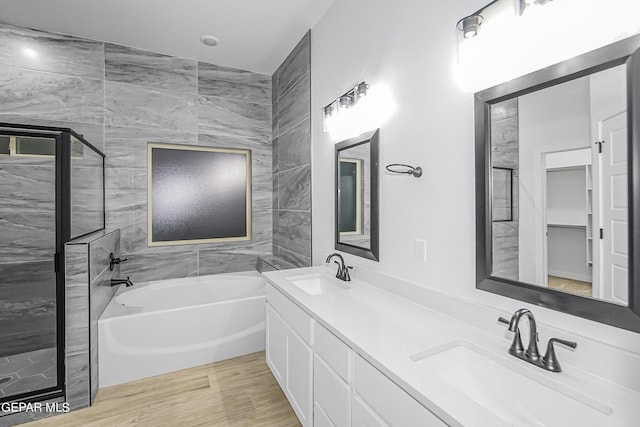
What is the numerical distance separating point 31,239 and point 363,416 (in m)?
3.00

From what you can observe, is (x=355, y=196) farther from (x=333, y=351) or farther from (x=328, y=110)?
(x=333, y=351)

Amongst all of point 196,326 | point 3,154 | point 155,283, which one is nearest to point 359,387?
point 196,326

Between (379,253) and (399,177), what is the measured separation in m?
0.49

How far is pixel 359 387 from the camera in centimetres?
113

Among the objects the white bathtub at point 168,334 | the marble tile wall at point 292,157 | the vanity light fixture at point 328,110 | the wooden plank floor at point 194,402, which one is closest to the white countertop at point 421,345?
the wooden plank floor at point 194,402

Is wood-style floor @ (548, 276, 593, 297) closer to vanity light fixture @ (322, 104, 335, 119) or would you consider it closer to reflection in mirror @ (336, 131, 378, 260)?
reflection in mirror @ (336, 131, 378, 260)

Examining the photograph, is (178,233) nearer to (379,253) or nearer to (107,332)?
(107,332)

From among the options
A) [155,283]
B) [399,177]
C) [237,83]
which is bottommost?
[155,283]

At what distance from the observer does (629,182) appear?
854 millimetres

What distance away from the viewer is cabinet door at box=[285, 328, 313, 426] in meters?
1.53

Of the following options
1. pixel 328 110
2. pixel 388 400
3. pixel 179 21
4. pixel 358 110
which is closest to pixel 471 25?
pixel 358 110

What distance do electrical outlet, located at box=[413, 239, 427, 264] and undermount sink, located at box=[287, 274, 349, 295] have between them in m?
0.61

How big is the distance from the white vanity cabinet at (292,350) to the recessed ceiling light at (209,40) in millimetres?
2414

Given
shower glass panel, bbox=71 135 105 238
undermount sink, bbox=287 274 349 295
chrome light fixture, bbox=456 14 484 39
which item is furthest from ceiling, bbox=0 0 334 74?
undermount sink, bbox=287 274 349 295
